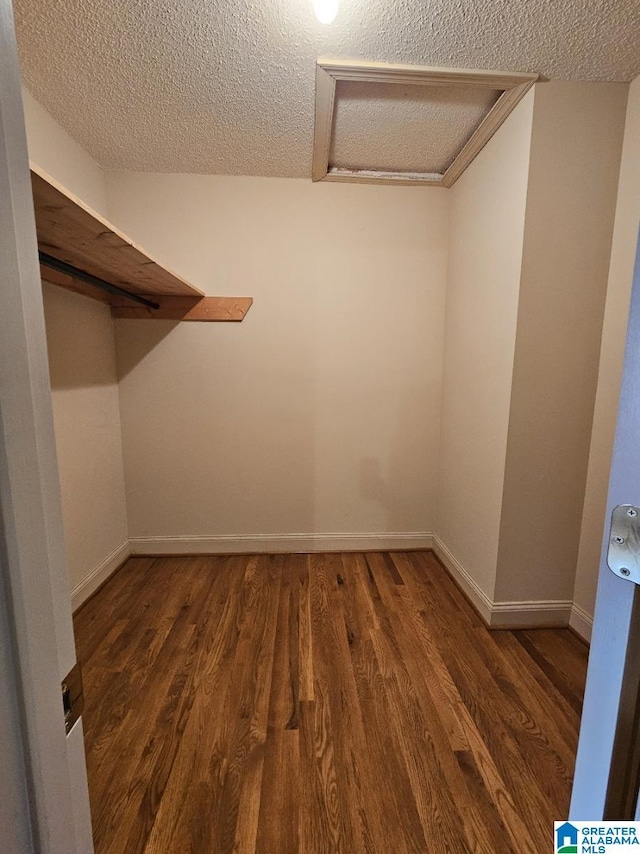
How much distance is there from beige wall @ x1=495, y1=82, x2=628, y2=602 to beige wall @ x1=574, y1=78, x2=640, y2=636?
0.11 ft

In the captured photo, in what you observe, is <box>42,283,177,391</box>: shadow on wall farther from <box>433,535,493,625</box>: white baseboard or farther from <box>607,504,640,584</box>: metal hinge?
<box>433,535,493,625</box>: white baseboard

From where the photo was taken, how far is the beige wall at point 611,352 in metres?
1.46

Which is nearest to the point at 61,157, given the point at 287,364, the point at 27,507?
the point at 287,364

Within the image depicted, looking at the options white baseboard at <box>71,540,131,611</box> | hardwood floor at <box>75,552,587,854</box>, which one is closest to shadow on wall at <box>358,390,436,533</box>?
hardwood floor at <box>75,552,587,854</box>

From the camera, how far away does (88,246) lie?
1.36 meters

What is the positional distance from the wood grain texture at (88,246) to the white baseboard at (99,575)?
1667 mm

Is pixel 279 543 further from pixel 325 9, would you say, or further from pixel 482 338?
pixel 325 9

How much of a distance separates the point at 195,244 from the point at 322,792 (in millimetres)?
2781

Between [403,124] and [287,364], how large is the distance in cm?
147

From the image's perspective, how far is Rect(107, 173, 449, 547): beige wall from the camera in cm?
226

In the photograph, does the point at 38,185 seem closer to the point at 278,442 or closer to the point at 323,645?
the point at 278,442

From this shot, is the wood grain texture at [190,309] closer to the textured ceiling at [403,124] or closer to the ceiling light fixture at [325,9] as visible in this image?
the textured ceiling at [403,124]

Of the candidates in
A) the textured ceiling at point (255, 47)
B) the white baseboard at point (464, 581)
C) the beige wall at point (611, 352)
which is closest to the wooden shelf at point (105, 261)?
the textured ceiling at point (255, 47)

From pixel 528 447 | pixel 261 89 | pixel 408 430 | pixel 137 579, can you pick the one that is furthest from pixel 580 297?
pixel 137 579
